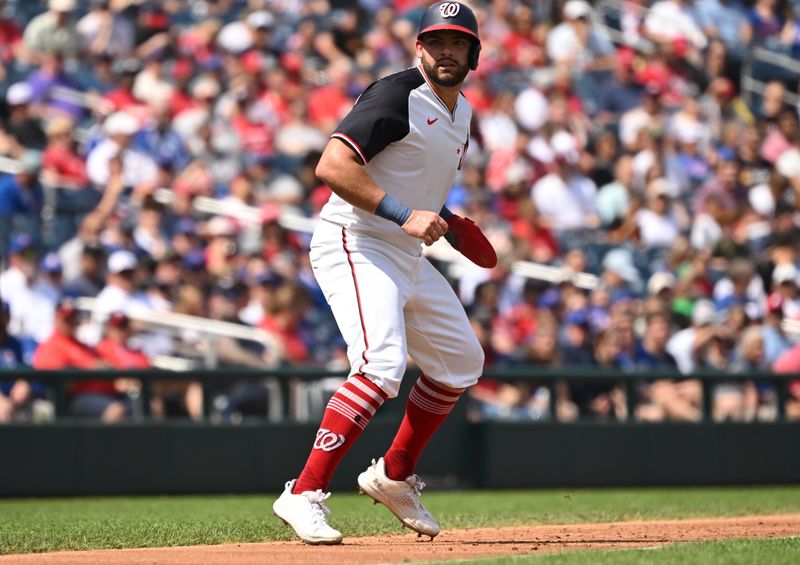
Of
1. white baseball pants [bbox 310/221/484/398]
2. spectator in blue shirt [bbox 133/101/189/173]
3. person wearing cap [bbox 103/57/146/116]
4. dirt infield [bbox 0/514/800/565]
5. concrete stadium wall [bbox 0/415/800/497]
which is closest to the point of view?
dirt infield [bbox 0/514/800/565]

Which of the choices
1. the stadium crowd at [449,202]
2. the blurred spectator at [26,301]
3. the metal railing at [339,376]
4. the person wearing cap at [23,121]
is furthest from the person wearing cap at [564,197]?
the blurred spectator at [26,301]

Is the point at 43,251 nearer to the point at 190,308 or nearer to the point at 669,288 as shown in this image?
the point at 190,308

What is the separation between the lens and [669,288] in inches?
477

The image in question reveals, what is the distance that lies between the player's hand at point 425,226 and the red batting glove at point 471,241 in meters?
0.46

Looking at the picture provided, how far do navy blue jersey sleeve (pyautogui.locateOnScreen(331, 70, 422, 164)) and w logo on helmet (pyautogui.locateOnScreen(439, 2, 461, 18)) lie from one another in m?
0.30

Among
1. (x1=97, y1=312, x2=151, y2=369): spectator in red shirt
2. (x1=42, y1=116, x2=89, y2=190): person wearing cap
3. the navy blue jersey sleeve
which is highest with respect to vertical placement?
the navy blue jersey sleeve

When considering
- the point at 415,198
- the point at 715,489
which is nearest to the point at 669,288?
the point at 715,489

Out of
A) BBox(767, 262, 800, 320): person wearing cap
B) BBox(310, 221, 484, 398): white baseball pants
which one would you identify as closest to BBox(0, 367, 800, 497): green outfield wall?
BBox(767, 262, 800, 320): person wearing cap

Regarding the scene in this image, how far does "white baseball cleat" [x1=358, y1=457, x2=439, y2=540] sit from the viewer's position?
5.77 meters

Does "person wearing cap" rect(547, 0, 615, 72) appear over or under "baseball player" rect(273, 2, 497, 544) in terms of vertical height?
over

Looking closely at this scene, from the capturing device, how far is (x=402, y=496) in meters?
5.82

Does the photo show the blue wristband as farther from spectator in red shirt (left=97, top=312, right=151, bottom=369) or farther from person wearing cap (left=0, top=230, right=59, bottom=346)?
person wearing cap (left=0, top=230, right=59, bottom=346)

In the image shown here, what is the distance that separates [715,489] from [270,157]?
5173mm

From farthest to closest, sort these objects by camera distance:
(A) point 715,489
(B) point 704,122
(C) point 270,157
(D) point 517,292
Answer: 1. (B) point 704,122
2. (C) point 270,157
3. (D) point 517,292
4. (A) point 715,489
